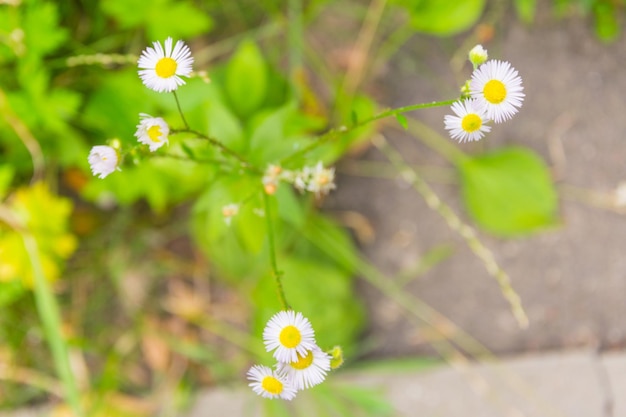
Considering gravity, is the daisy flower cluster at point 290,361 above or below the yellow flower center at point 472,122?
below

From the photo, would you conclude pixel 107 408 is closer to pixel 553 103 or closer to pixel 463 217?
pixel 463 217

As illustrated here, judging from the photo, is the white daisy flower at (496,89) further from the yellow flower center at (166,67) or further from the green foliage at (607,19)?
the green foliage at (607,19)

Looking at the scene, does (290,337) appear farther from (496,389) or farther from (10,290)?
(496,389)

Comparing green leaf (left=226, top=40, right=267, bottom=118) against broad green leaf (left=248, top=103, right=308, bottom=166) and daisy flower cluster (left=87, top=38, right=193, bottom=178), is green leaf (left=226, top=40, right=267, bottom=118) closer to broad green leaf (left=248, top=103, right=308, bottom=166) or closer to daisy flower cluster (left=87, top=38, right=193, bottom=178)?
broad green leaf (left=248, top=103, right=308, bottom=166)

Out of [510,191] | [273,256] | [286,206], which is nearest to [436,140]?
[510,191]

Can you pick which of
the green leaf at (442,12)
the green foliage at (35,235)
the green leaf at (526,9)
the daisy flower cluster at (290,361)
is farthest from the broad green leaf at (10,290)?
the green leaf at (526,9)

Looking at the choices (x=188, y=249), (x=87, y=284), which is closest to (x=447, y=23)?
(x=188, y=249)

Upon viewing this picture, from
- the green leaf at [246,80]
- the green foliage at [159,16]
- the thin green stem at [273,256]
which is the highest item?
the green foliage at [159,16]
